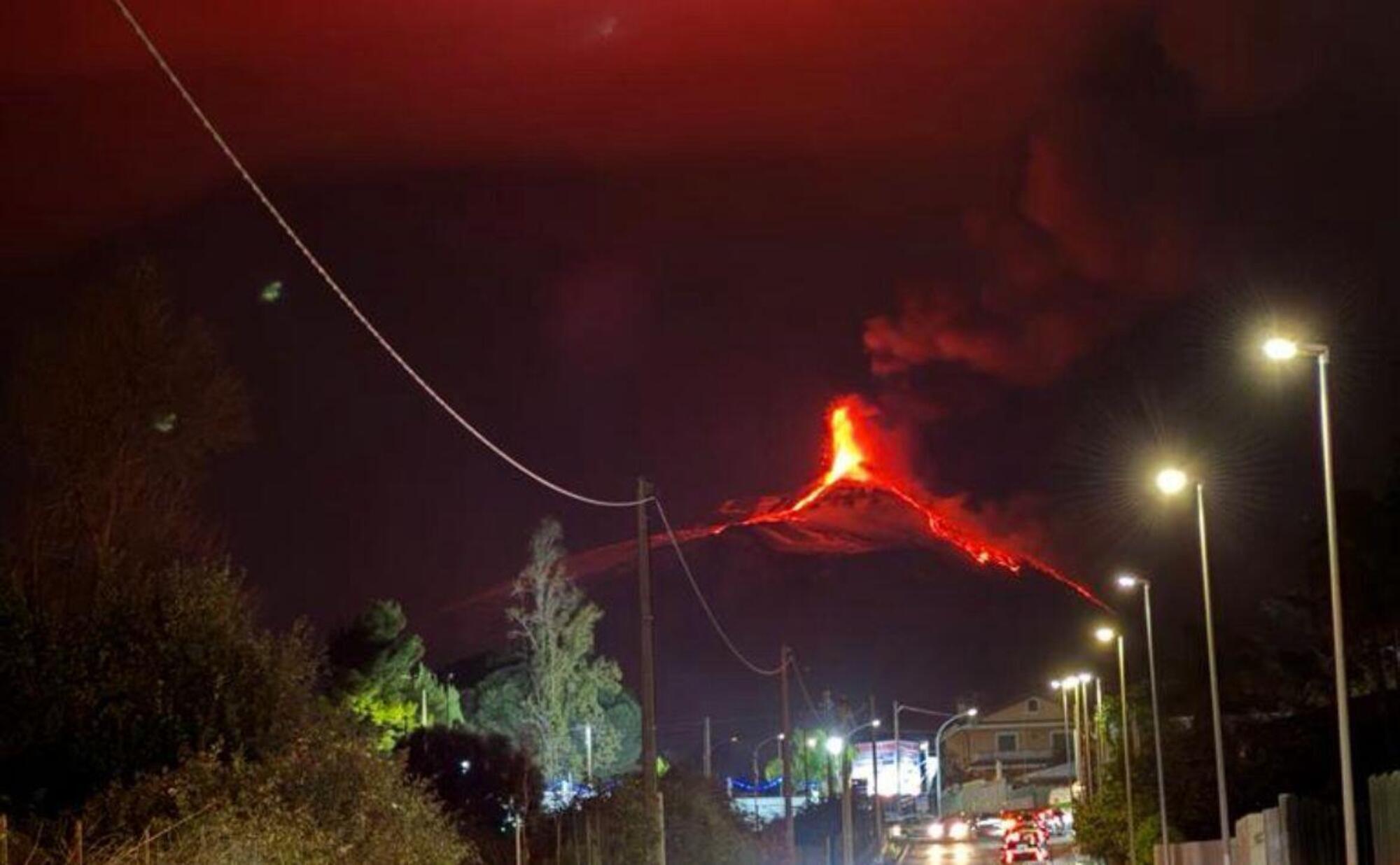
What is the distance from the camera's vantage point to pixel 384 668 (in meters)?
66.0

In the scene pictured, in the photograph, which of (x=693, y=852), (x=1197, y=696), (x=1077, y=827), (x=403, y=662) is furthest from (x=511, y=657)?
(x=693, y=852)

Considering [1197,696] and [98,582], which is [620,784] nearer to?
[98,582]

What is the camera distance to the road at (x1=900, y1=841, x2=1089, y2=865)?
7900cm

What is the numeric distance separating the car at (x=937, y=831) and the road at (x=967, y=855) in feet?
11.4

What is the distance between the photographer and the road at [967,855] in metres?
79.0

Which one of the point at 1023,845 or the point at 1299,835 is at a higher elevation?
the point at 1299,835

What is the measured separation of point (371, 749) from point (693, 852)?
23.7 m

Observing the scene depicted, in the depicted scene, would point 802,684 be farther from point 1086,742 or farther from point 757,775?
point 757,775

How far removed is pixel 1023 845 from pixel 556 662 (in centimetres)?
2380

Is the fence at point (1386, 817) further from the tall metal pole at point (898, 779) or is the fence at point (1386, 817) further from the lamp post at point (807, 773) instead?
the tall metal pole at point (898, 779)

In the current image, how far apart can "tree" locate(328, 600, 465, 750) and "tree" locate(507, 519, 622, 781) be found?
13.1 feet

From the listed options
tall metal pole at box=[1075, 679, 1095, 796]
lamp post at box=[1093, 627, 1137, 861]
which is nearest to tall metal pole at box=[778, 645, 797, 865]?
lamp post at box=[1093, 627, 1137, 861]

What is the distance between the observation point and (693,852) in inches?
1880

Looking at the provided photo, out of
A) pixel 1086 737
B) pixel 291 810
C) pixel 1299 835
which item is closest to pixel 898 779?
pixel 1086 737
